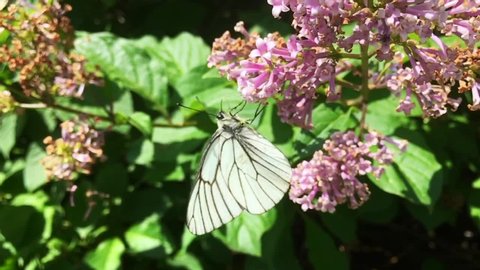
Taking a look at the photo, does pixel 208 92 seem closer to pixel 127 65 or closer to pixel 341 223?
pixel 127 65

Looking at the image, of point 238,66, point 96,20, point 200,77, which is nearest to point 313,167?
point 238,66

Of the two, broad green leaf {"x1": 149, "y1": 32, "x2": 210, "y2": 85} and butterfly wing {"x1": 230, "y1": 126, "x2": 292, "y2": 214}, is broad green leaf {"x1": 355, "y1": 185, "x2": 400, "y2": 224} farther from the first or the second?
broad green leaf {"x1": 149, "y1": 32, "x2": 210, "y2": 85}

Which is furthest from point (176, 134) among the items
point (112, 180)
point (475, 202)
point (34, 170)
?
point (475, 202)

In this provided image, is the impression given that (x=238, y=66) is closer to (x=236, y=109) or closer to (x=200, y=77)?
(x=236, y=109)

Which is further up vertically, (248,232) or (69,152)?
(69,152)

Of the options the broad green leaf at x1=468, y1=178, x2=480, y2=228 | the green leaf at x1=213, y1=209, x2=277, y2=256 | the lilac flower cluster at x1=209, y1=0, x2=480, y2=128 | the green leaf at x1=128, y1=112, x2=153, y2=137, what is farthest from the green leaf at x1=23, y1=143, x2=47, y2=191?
the broad green leaf at x1=468, y1=178, x2=480, y2=228

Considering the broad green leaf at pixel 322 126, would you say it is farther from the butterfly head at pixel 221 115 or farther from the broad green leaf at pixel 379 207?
the broad green leaf at pixel 379 207

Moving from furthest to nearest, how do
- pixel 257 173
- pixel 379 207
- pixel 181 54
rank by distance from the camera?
1. pixel 181 54
2. pixel 379 207
3. pixel 257 173

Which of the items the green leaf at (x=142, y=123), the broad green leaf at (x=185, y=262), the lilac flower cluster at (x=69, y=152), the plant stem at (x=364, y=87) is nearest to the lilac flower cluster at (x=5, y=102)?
the lilac flower cluster at (x=69, y=152)
